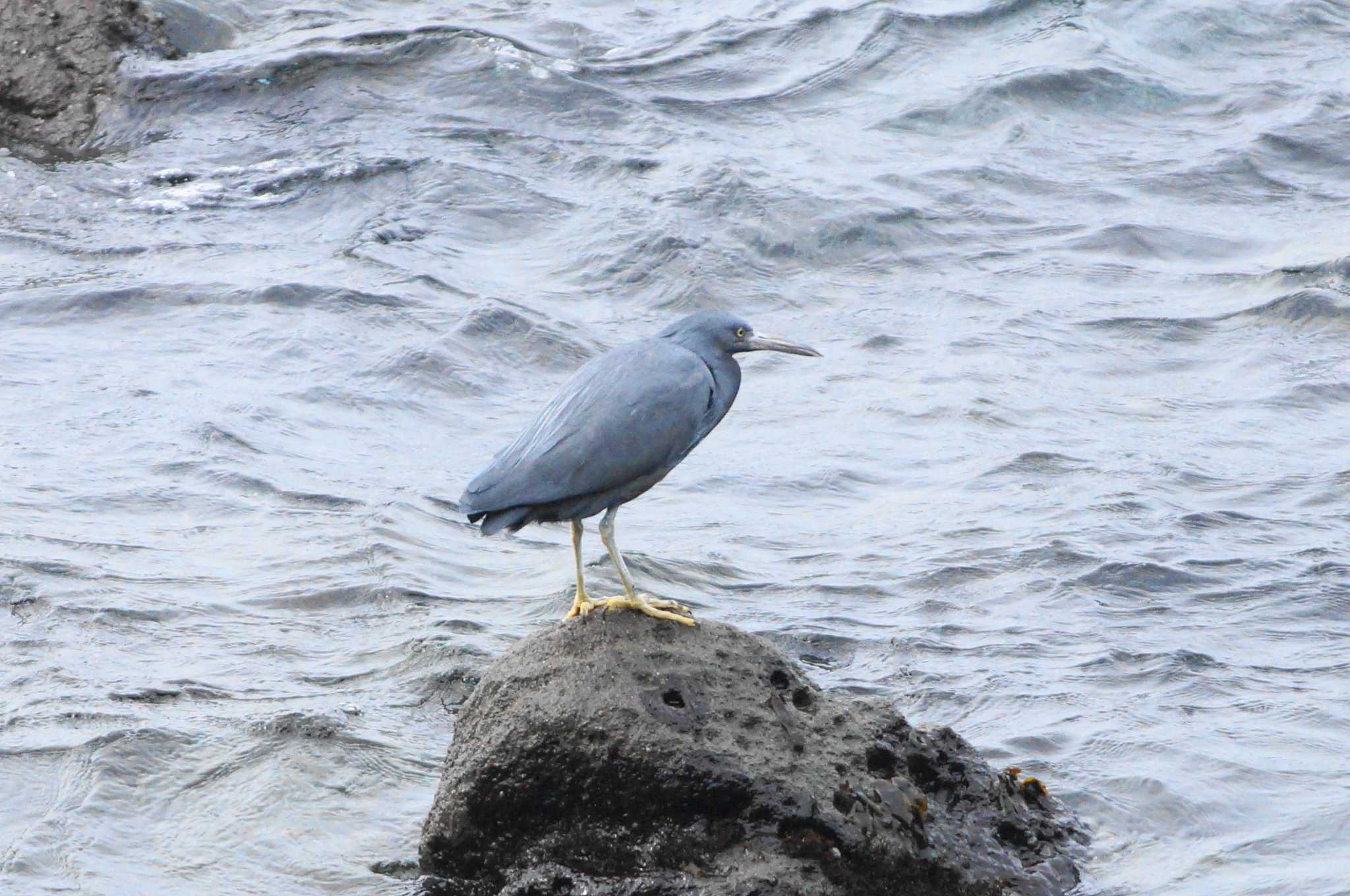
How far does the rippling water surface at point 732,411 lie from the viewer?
19.1 feet

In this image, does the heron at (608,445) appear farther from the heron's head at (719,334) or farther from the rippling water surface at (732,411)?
the rippling water surface at (732,411)

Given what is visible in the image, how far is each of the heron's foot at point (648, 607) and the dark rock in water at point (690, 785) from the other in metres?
0.03

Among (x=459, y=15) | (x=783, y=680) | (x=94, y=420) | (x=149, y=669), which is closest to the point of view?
(x=783, y=680)

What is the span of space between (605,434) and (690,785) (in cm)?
97

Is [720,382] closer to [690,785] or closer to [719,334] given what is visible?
[719,334]

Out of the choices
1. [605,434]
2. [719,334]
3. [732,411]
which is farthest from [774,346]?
[732,411]

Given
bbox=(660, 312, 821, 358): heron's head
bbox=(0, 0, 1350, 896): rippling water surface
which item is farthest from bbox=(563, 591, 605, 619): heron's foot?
bbox=(0, 0, 1350, 896): rippling water surface

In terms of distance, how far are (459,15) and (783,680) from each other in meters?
9.72

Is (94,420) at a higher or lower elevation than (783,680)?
lower

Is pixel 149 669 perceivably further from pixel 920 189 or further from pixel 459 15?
pixel 459 15

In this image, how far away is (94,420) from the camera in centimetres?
825

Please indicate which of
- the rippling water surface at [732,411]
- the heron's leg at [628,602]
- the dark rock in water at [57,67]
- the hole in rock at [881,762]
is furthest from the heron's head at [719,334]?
→ the dark rock in water at [57,67]

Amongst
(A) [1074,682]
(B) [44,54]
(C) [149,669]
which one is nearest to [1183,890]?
(A) [1074,682]

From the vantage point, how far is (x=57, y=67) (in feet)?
37.7
